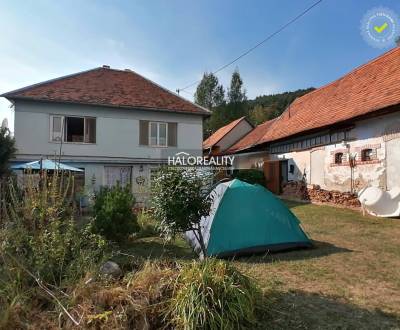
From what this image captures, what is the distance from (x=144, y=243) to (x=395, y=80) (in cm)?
1128

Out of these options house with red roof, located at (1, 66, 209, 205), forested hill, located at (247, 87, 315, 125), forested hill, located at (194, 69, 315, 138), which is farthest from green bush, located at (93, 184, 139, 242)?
forested hill, located at (247, 87, 315, 125)

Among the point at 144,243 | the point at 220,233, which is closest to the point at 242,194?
the point at 220,233

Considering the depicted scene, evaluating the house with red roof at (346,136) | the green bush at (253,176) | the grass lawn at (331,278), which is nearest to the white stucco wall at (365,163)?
the house with red roof at (346,136)

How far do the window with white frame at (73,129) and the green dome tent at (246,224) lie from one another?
11.7 meters

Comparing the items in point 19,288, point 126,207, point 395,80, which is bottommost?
point 19,288

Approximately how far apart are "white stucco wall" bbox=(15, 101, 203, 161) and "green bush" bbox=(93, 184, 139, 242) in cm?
916

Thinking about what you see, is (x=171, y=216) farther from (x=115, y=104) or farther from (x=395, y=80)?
(x=115, y=104)

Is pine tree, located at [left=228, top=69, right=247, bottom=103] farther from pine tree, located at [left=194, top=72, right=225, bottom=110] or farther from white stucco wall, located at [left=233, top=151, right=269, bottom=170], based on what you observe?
white stucco wall, located at [left=233, top=151, right=269, bottom=170]

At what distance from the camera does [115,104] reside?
677 inches

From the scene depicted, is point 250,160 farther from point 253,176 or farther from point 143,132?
point 143,132

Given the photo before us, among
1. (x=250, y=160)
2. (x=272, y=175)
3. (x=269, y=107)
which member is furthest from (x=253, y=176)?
(x=269, y=107)

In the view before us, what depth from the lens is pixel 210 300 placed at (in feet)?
12.3

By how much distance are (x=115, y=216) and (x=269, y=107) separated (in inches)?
1609

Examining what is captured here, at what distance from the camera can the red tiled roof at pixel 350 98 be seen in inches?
507
